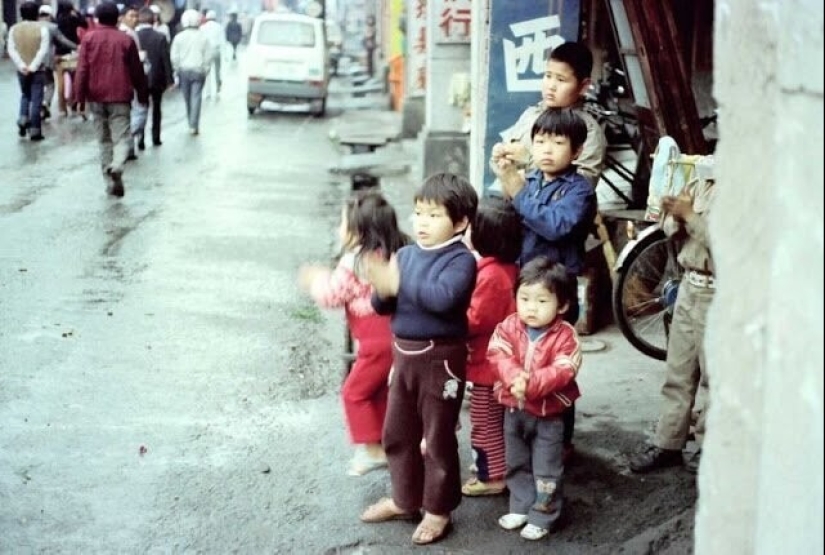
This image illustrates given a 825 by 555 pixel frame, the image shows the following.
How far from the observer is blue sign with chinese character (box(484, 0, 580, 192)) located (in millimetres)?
8422

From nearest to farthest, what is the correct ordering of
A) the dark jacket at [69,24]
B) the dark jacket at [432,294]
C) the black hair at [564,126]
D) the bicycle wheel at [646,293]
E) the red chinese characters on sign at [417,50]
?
the dark jacket at [432,294], the black hair at [564,126], the bicycle wheel at [646,293], the red chinese characters on sign at [417,50], the dark jacket at [69,24]

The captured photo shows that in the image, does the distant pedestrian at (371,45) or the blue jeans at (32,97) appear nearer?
the blue jeans at (32,97)

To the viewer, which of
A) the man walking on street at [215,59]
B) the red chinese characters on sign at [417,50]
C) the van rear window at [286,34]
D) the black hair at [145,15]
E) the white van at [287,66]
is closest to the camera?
the red chinese characters on sign at [417,50]

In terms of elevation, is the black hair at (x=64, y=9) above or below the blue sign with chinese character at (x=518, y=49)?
above

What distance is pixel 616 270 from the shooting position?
23.6 ft

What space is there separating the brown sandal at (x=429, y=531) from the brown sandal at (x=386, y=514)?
14cm

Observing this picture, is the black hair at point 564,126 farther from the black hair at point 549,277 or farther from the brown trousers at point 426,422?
the brown trousers at point 426,422

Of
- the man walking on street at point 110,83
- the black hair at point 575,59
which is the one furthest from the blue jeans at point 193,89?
the black hair at point 575,59

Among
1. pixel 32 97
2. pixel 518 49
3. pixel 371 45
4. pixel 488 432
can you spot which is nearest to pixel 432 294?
pixel 488 432

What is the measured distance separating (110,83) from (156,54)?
4.36 meters

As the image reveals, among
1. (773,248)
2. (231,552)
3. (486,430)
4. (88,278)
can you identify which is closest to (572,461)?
(486,430)

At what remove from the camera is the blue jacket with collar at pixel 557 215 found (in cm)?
496

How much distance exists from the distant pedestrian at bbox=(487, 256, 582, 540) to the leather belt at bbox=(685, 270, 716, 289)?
648 millimetres

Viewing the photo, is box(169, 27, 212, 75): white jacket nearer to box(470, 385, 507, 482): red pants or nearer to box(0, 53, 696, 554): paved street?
box(0, 53, 696, 554): paved street
